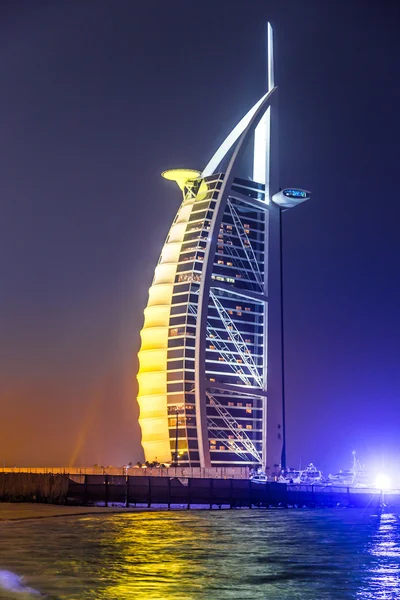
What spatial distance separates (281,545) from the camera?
36.7 m

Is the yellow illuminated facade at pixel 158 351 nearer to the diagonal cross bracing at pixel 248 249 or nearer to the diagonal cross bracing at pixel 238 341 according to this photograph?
the diagonal cross bracing at pixel 248 249

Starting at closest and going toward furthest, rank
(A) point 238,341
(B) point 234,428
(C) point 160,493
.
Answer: (C) point 160,493
(B) point 234,428
(A) point 238,341

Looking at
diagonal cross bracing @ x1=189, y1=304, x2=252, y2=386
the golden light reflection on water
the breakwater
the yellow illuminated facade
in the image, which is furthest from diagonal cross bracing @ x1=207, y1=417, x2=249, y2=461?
the golden light reflection on water

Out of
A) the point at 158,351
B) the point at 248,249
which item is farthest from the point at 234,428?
the point at 248,249

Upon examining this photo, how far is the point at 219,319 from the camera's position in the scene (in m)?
122

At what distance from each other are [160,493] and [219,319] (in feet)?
171

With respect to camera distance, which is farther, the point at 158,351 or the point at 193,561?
the point at 158,351

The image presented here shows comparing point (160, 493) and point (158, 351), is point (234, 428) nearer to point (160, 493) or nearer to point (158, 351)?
point (158, 351)

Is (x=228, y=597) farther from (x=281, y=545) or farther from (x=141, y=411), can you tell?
(x=141, y=411)

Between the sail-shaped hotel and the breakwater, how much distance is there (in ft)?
96.6

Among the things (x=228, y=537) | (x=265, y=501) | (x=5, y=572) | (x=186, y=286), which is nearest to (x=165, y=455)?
(x=186, y=286)

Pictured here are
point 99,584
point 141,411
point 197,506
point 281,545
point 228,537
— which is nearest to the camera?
point 99,584

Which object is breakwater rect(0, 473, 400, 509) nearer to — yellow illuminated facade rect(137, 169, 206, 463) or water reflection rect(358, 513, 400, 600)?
water reflection rect(358, 513, 400, 600)

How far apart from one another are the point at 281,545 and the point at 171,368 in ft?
275
